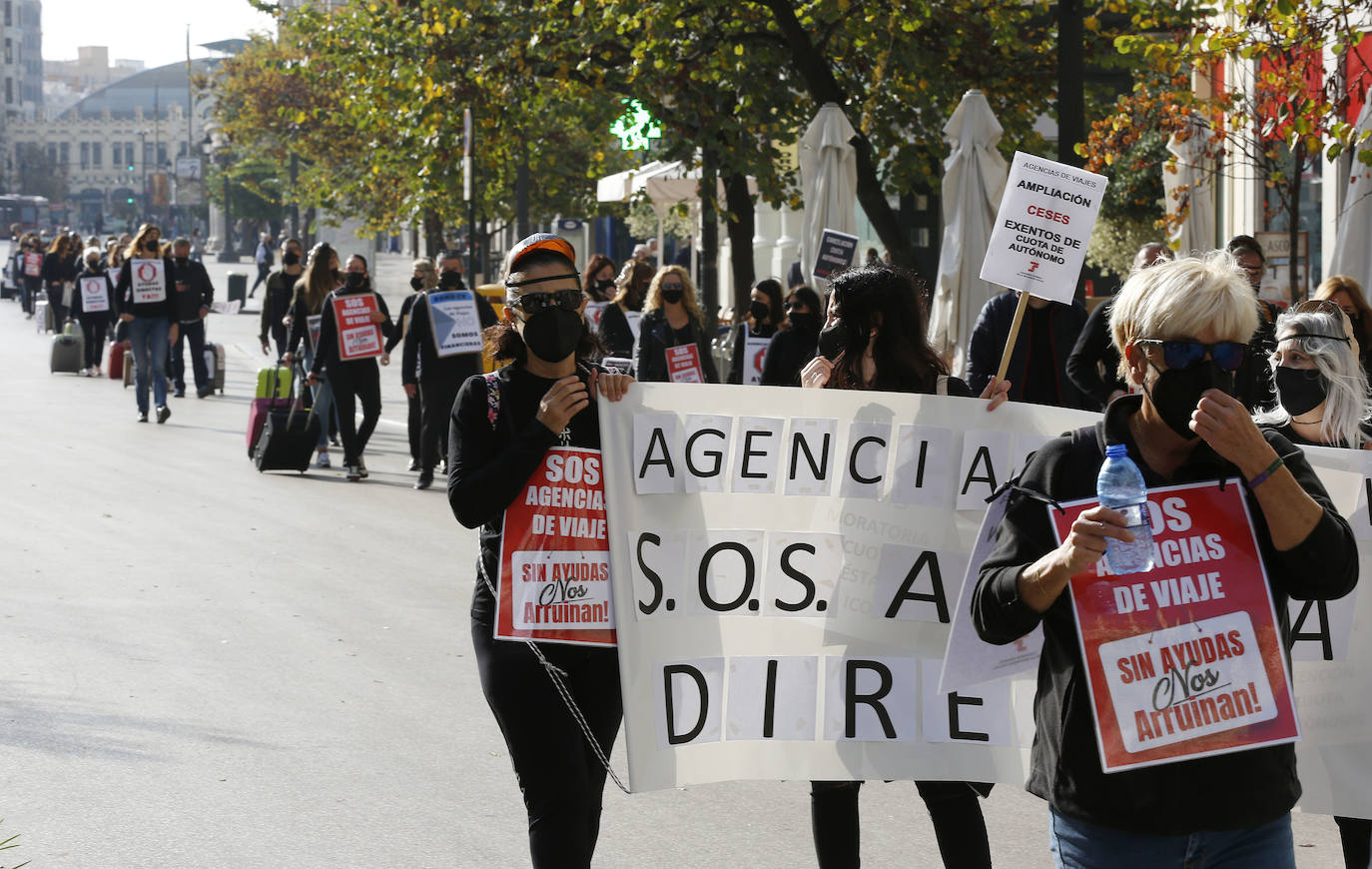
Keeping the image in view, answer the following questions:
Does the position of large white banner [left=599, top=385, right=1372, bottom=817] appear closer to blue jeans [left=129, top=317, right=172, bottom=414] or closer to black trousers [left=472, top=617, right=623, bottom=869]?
black trousers [left=472, top=617, right=623, bottom=869]

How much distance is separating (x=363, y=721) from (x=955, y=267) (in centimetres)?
717

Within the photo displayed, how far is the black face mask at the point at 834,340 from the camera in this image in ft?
16.0

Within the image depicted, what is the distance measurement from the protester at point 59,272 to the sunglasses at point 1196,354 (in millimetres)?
32216

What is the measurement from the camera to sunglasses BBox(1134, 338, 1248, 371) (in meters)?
2.95

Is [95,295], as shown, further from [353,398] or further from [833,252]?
[833,252]

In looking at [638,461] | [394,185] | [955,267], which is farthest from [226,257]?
[638,461]

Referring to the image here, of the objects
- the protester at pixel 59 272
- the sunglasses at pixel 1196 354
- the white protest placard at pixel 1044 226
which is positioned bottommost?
the sunglasses at pixel 1196 354

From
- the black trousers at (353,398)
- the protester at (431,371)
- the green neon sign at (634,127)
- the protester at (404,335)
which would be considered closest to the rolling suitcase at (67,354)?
the green neon sign at (634,127)

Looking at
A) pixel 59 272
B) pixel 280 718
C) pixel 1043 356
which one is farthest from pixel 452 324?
pixel 59 272

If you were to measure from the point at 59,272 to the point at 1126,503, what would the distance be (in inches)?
1319

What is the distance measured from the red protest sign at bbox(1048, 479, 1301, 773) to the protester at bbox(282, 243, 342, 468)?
12.4 meters

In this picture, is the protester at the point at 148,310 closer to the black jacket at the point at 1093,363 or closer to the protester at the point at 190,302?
the protester at the point at 190,302

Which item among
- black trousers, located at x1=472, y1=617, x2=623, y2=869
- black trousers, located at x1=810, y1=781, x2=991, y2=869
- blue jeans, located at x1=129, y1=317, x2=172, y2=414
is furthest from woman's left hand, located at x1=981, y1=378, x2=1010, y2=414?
blue jeans, located at x1=129, y1=317, x2=172, y2=414

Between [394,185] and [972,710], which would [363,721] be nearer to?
[972,710]
